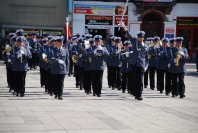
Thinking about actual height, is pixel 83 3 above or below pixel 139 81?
above

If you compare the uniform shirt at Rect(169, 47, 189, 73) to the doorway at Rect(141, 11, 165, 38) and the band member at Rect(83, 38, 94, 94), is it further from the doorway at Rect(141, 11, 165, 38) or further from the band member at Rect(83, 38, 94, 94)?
the doorway at Rect(141, 11, 165, 38)

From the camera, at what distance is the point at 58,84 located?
15.1m

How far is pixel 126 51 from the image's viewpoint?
17984 mm

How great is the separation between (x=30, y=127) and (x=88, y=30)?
27.7m

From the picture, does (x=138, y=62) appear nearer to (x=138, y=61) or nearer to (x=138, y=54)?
(x=138, y=61)

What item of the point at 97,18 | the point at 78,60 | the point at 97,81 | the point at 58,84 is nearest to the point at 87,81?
the point at 97,81

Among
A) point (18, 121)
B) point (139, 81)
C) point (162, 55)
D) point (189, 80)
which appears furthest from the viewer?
point (189, 80)

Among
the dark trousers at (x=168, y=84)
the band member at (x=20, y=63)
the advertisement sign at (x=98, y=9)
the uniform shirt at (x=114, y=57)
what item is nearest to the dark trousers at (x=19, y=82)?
the band member at (x=20, y=63)

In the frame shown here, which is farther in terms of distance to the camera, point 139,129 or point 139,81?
point 139,81

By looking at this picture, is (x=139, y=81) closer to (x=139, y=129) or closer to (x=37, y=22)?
(x=139, y=129)

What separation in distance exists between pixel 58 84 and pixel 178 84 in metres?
4.32

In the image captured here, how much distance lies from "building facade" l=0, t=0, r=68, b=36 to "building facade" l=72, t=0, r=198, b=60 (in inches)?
61.7

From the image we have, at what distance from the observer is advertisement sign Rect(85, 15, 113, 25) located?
37.4m

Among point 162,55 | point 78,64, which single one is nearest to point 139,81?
point 162,55
